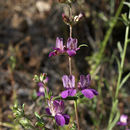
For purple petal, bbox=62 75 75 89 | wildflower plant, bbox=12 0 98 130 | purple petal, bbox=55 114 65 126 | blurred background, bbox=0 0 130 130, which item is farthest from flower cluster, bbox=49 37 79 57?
blurred background, bbox=0 0 130 130

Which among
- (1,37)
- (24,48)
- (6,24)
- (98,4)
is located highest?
(98,4)

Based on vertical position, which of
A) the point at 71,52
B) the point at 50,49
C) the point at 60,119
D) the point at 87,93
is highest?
the point at 50,49

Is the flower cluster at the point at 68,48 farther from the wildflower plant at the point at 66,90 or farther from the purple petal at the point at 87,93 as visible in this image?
the purple petal at the point at 87,93

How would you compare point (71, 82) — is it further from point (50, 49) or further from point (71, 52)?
point (50, 49)

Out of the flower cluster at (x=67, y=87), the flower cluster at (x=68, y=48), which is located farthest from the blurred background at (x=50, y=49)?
the flower cluster at (x=68, y=48)

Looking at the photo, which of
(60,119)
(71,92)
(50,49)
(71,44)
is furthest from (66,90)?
(50,49)

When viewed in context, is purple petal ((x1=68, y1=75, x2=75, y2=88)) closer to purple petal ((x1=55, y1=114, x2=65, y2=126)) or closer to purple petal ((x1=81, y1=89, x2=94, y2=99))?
purple petal ((x1=81, y1=89, x2=94, y2=99))

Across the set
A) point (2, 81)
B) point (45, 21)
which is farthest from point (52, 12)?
point (2, 81)

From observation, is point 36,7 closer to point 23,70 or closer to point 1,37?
point 1,37
